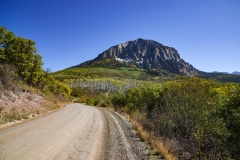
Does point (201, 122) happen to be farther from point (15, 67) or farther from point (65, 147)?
point (15, 67)

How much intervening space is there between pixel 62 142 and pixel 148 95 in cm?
1443

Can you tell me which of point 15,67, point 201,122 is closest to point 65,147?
point 201,122

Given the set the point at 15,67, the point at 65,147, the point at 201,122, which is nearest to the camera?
the point at 65,147

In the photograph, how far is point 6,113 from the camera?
12703 millimetres

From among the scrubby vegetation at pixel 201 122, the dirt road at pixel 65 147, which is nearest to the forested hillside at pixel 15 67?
the dirt road at pixel 65 147

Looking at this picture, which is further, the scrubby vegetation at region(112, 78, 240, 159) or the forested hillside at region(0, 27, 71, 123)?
the forested hillside at region(0, 27, 71, 123)

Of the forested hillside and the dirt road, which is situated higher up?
the forested hillside

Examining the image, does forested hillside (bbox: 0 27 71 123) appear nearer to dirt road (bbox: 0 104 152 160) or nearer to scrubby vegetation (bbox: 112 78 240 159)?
dirt road (bbox: 0 104 152 160)

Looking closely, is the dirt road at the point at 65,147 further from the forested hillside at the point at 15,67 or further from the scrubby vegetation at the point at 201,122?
the forested hillside at the point at 15,67

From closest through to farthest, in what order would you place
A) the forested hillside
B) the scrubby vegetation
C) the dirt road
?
the dirt road < the scrubby vegetation < the forested hillside

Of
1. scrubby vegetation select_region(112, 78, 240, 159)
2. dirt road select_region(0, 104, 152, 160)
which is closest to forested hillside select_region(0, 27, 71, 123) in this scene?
dirt road select_region(0, 104, 152, 160)

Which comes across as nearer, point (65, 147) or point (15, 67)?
point (65, 147)

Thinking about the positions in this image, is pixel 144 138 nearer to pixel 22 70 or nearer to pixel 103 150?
pixel 103 150

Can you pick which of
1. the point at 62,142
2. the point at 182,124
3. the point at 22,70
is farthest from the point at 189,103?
the point at 22,70
